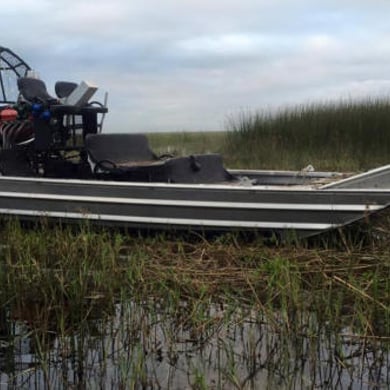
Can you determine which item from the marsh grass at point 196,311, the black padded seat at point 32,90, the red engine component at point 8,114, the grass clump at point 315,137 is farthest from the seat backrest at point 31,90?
the grass clump at point 315,137

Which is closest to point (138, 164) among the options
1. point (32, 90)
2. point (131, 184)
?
point (131, 184)

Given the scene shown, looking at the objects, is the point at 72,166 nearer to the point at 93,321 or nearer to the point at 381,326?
the point at 93,321

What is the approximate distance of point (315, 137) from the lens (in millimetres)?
13641

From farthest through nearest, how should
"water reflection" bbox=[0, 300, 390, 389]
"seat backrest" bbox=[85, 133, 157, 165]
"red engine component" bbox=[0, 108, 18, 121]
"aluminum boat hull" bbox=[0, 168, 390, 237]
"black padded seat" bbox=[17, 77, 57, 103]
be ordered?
"red engine component" bbox=[0, 108, 18, 121], "black padded seat" bbox=[17, 77, 57, 103], "seat backrest" bbox=[85, 133, 157, 165], "aluminum boat hull" bbox=[0, 168, 390, 237], "water reflection" bbox=[0, 300, 390, 389]

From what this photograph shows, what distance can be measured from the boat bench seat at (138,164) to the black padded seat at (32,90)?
58 cm

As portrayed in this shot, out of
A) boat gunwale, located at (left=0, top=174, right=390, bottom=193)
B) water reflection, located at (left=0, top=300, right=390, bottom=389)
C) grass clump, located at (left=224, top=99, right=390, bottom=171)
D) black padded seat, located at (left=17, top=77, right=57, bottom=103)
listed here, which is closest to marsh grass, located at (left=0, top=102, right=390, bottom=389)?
water reflection, located at (left=0, top=300, right=390, bottom=389)

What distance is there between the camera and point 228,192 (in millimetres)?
→ 5793

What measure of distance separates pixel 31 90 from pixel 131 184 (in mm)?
1460

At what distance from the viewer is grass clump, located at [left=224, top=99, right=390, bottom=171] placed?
12461 millimetres

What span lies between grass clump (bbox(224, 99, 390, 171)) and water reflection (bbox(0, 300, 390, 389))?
7.77m

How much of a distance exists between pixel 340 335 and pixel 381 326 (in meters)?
0.27

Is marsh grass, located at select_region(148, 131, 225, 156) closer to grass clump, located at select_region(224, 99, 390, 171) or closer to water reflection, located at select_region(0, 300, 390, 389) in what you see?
grass clump, located at select_region(224, 99, 390, 171)

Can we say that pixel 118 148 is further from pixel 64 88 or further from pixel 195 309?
pixel 195 309

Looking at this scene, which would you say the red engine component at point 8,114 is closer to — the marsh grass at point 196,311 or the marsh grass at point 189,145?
the marsh grass at point 196,311
